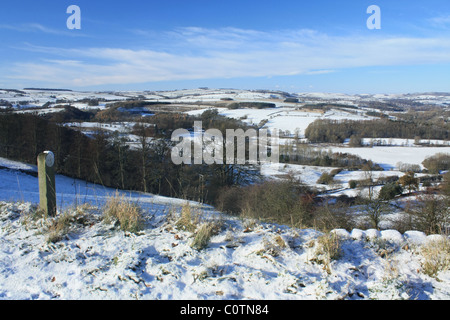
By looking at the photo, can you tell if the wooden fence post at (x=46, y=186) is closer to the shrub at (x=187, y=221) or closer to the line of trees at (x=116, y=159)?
the shrub at (x=187, y=221)

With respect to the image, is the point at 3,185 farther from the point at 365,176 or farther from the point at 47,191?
the point at 365,176

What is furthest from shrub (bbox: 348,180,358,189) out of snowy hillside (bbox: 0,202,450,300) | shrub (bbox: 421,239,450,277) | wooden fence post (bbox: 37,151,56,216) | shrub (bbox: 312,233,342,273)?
wooden fence post (bbox: 37,151,56,216)

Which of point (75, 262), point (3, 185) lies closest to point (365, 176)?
point (3, 185)

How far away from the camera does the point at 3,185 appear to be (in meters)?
17.5

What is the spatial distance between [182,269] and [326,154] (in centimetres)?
8269

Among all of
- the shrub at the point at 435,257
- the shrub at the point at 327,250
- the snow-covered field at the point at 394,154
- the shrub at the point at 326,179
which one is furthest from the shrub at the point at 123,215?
the snow-covered field at the point at 394,154

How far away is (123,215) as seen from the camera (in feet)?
17.1

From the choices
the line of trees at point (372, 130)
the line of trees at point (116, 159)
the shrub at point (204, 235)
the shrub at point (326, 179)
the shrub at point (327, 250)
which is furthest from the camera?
the line of trees at point (372, 130)

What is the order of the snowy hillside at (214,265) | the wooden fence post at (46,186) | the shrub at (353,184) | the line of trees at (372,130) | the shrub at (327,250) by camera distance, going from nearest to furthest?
the snowy hillside at (214,265) → the shrub at (327,250) → the wooden fence post at (46,186) → the shrub at (353,184) → the line of trees at (372,130)

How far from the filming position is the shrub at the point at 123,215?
5047mm

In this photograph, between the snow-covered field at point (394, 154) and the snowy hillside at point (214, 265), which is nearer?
the snowy hillside at point (214, 265)

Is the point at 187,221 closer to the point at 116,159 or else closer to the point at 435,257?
the point at 435,257

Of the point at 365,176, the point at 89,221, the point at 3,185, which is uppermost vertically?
the point at 89,221

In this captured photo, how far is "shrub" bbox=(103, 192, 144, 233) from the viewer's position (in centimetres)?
505
